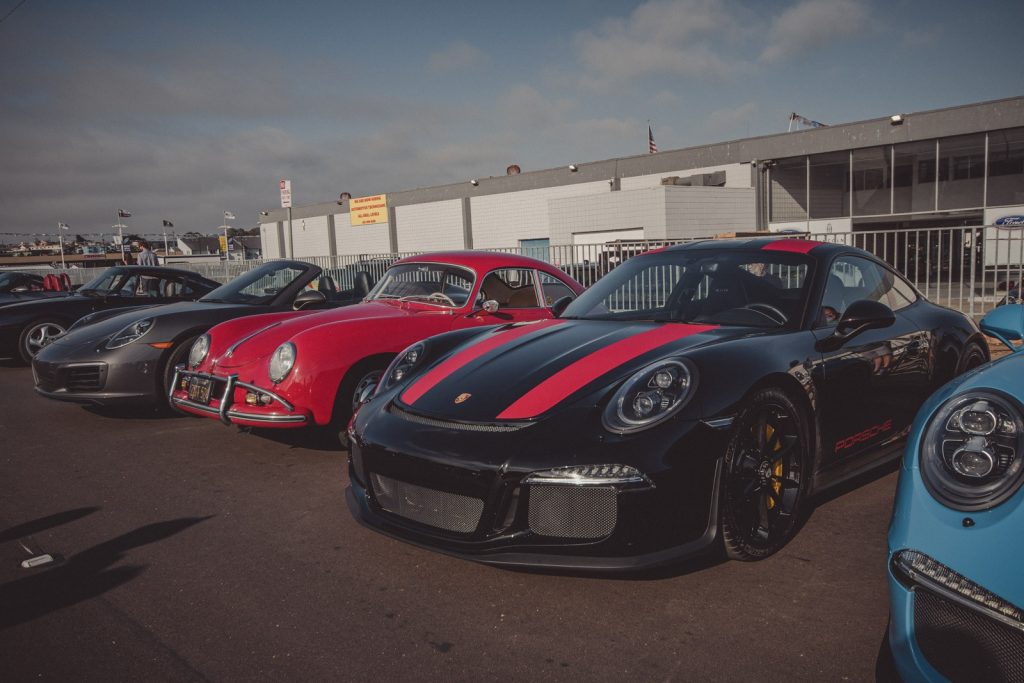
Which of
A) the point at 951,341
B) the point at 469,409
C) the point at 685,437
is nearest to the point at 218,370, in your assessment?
the point at 469,409

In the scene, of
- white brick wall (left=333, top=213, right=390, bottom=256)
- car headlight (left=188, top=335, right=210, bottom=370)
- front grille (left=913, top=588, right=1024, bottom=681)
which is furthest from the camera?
white brick wall (left=333, top=213, right=390, bottom=256)

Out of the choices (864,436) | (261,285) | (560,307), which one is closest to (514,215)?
(261,285)

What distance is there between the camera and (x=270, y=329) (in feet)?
16.5

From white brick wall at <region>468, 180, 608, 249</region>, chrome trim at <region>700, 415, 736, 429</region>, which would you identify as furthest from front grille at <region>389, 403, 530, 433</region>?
white brick wall at <region>468, 180, 608, 249</region>

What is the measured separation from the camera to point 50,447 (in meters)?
5.18

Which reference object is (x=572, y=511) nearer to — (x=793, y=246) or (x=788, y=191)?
(x=793, y=246)

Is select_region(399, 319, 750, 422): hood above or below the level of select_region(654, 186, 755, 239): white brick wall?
below

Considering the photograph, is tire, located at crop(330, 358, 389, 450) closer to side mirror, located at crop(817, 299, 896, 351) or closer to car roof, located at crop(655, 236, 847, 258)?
car roof, located at crop(655, 236, 847, 258)

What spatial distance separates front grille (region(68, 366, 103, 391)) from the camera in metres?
5.71

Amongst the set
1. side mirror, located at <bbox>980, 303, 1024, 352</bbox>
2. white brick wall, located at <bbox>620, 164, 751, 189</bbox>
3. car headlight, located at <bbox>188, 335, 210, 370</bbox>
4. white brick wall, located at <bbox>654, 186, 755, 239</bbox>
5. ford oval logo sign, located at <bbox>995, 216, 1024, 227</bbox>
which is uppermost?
white brick wall, located at <bbox>620, 164, 751, 189</bbox>

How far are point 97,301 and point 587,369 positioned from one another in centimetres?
868

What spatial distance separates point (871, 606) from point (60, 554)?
11.1 ft

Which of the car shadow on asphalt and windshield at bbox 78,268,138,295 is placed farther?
windshield at bbox 78,268,138,295

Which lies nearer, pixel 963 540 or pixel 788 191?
pixel 963 540
